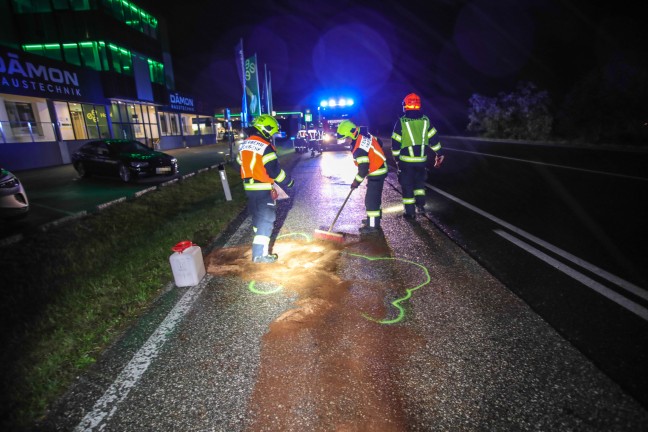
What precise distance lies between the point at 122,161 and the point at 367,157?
383 inches

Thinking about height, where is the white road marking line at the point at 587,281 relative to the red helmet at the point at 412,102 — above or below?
below

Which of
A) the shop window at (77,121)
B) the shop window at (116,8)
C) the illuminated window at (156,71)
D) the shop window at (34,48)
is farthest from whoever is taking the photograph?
the illuminated window at (156,71)

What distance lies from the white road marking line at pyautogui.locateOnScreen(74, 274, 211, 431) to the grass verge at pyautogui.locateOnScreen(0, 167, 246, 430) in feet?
1.19

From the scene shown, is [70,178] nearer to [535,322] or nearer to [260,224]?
[260,224]

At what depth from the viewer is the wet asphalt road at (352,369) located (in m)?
2.22

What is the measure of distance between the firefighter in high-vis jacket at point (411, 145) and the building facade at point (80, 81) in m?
17.2

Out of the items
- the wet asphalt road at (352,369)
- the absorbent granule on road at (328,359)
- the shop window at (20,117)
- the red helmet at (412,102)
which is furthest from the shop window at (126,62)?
the absorbent granule on road at (328,359)

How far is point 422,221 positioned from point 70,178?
45.3ft

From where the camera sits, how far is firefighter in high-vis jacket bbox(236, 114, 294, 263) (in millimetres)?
4641

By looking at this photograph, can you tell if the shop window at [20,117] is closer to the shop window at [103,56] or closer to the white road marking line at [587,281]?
the shop window at [103,56]

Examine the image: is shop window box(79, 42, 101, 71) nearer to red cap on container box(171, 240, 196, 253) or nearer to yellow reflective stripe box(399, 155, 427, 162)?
yellow reflective stripe box(399, 155, 427, 162)

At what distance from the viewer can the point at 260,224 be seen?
488 centimetres

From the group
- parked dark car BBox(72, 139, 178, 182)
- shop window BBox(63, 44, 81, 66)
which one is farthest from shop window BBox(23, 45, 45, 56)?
parked dark car BBox(72, 139, 178, 182)

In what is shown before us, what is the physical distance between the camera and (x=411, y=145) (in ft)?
22.0
